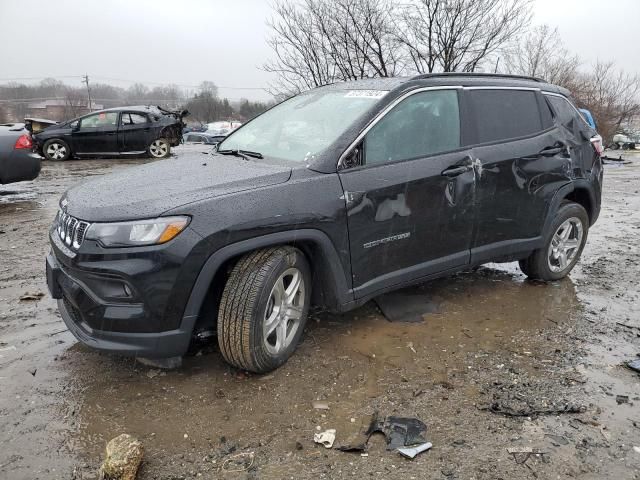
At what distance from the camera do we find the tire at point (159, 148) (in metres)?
15.1

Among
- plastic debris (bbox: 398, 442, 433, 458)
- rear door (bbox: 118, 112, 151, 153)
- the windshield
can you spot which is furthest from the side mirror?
rear door (bbox: 118, 112, 151, 153)

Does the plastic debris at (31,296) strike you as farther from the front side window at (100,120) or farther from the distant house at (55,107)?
the distant house at (55,107)

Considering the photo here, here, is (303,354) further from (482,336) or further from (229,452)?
(482,336)

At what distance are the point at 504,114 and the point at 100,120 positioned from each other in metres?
13.4

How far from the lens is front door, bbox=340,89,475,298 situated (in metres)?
3.10

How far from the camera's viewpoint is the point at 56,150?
1477 cm

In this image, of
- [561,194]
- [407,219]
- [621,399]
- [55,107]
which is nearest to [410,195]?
[407,219]

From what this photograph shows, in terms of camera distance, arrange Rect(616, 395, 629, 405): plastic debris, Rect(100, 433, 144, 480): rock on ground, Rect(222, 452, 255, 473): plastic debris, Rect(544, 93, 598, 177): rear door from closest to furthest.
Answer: Rect(100, 433, 144, 480): rock on ground, Rect(222, 452, 255, 473): plastic debris, Rect(616, 395, 629, 405): plastic debris, Rect(544, 93, 598, 177): rear door

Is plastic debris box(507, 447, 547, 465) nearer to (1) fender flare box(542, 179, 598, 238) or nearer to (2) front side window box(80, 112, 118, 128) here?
(1) fender flare box(542, 179, 598, 238)

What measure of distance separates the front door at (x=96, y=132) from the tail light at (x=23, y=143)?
6720 mm

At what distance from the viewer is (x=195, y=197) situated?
2.59 metres

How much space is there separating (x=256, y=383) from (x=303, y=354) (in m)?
0.44

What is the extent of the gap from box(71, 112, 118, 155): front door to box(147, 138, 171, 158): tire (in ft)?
3.31

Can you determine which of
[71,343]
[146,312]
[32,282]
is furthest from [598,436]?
[32,282]
